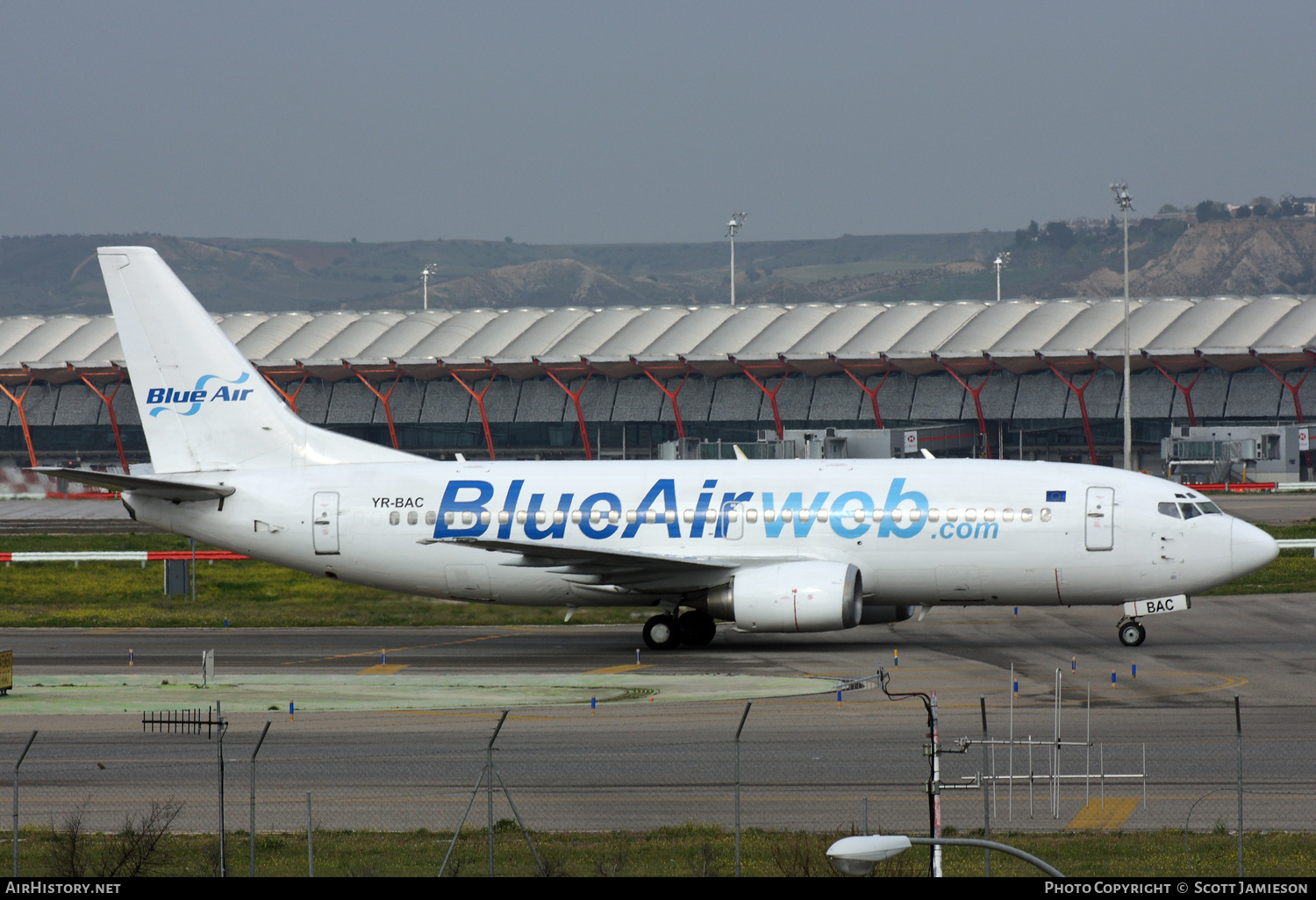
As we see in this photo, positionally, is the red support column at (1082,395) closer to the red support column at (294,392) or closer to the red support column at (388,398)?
the red support column at (388,398)

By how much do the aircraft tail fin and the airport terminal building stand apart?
59240 mm

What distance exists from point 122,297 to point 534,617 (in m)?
14.7

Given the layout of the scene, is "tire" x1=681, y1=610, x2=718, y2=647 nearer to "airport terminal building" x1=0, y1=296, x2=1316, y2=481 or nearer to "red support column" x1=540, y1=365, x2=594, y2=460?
"airport terminal building" x1=0, y1=296, x2=1316, y2=481

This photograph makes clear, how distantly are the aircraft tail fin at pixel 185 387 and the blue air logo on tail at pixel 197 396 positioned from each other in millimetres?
23

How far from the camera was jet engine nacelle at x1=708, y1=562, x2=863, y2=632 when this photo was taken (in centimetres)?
3194

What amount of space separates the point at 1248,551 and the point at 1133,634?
322 cm

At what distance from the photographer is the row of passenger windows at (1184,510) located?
33.1m

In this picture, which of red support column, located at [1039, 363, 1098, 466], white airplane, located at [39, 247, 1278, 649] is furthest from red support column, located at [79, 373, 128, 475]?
white airplane, located at [39, 247, 1278, 649]

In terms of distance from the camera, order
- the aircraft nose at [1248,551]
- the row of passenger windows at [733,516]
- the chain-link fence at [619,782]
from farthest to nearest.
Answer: the row of passenger windows at [733,516] < the aircraft nose at [1248,551] < the chain-link fence at [619,782]

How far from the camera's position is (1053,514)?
33.1 metres

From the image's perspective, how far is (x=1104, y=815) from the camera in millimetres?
18219

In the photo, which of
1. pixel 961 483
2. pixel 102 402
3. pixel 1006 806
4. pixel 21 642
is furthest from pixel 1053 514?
pixel 102 402

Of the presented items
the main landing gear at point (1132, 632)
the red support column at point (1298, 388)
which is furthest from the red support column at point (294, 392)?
the main landing gear at point (1132, 632)

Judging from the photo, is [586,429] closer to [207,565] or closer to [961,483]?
[207,565]
